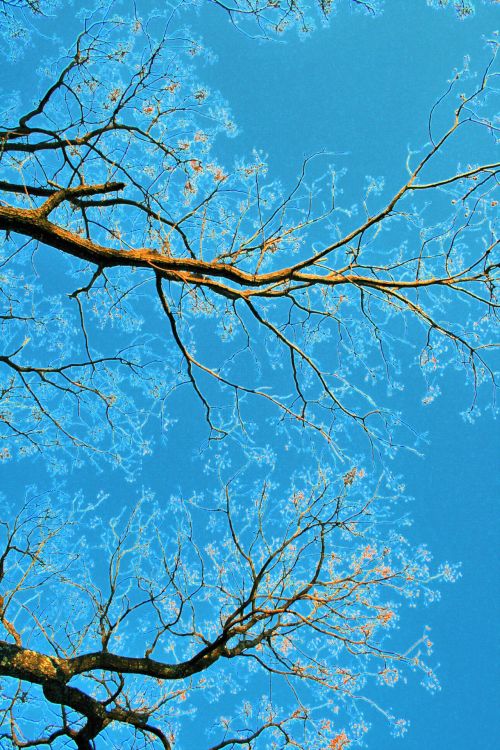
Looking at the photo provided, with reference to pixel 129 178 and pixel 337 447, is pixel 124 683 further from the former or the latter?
pixel 129 178

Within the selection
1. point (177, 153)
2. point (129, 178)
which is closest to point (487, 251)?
point (177, 153)

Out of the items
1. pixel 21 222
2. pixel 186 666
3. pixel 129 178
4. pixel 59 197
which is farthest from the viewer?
pixel 129 178

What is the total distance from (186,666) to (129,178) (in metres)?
4.61

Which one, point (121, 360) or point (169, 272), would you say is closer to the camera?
point (169, 272)

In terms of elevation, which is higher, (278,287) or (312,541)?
(278,287)

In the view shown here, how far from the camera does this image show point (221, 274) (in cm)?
439

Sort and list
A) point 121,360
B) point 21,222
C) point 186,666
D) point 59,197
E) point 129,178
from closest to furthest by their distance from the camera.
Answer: point 21,222
point 59,197
point 186,666
point 121,360
point 129,178

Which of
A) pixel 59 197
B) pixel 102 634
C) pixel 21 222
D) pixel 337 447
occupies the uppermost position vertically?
pixel 59 197

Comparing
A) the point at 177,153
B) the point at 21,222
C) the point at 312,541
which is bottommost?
the point at 312,541

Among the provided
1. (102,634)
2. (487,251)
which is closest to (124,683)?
(102,634)

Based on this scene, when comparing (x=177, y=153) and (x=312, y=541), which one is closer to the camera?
(x=312, y=541)

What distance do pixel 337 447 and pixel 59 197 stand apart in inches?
114

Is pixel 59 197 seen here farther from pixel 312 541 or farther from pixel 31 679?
pixel 31 679

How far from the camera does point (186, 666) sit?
4812 millimetres
